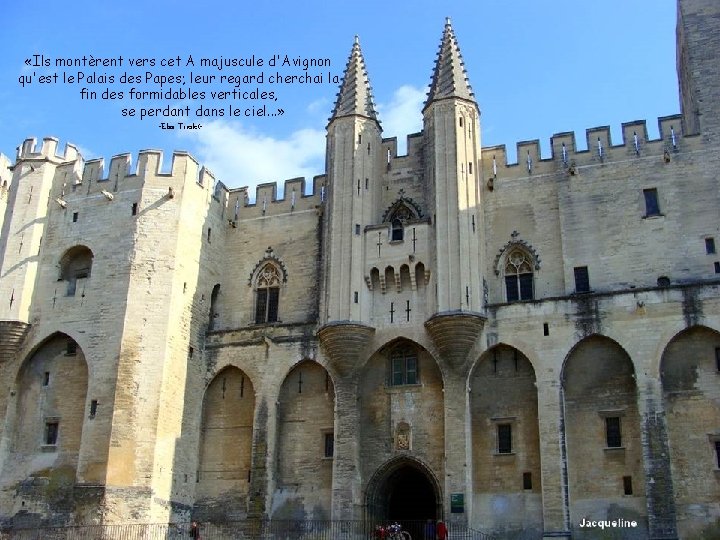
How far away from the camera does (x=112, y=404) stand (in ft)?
82.2

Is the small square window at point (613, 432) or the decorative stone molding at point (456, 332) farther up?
the decorative stone molding at point (456, 332)

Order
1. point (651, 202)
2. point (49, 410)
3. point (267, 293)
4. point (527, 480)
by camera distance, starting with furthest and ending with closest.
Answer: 1. point (267, 293)
2. point (49, 410)
3. point (651, 202)
4. point (527, 480)

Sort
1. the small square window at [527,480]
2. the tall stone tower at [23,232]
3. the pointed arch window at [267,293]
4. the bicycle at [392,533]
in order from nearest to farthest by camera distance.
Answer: the bicycle at [392,533] < the small square window at [527,480] < the tall stone tower at [23,232] < the pointed arch window at [267,293]

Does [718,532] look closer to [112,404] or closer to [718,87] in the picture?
[718,87]

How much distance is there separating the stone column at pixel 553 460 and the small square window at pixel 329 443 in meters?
6.39

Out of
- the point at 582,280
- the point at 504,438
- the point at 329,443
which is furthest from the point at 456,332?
the point at 329,443

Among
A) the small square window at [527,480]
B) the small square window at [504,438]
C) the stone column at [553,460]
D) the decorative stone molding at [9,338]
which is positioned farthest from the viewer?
the decorative stone molding at [9,338]

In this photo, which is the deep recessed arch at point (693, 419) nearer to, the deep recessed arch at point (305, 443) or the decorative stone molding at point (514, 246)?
the decorative stone molding at point (514, 246)

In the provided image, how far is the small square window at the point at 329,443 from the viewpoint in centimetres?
2608

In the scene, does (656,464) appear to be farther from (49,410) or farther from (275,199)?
(49,410)

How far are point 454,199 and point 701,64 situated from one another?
898 cm

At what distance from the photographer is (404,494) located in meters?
26.3

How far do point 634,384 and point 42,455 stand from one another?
686 inches

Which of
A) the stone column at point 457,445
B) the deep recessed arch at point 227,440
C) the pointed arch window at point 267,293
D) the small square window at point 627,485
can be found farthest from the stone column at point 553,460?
the pointed arch window at point 267,293
